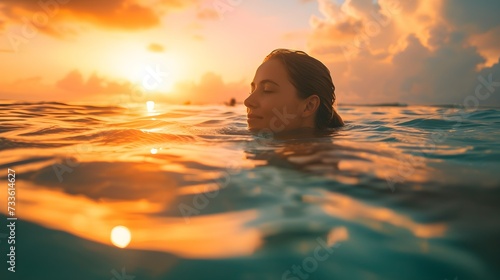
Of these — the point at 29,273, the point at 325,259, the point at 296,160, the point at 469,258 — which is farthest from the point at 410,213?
the point at 29,273

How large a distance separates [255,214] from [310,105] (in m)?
3.90

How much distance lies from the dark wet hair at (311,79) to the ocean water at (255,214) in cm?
206

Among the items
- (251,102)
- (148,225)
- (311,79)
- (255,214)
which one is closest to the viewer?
(148,225)

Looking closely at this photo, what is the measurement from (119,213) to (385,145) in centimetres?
348

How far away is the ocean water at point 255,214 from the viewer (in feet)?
5.09

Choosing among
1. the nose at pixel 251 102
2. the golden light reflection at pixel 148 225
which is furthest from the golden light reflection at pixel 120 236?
the nose at pixel 251 102

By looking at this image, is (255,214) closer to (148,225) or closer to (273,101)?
(148,225)

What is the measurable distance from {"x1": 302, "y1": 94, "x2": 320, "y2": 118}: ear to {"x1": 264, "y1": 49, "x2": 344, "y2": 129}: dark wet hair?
0.23ft

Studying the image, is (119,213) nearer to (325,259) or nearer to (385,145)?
(325,259)

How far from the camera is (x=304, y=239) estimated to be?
1.72 meters

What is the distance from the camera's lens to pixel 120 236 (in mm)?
1774

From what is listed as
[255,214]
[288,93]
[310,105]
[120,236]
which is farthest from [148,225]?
[310,105]

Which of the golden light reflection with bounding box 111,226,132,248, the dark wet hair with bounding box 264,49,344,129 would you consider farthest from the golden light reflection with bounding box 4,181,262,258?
the dark wet hair with bounding box 264,49,344,129

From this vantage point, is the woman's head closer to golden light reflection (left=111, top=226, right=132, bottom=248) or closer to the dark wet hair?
the dark wet hair
